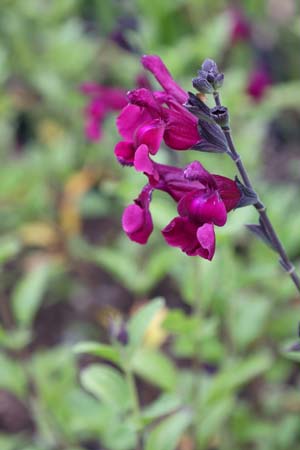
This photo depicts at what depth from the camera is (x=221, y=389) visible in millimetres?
1821

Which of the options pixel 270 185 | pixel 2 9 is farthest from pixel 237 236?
pixel 2 9

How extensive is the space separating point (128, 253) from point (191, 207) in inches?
69.1

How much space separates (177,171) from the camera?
1.19 m

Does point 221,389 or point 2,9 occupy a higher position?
point 2,9

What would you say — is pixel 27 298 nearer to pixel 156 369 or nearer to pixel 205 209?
pixel 156 369

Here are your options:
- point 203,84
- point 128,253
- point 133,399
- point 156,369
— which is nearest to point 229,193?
point 203,84

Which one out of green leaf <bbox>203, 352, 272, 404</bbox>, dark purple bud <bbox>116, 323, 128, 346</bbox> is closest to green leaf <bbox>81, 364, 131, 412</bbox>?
dark purple bud <bbox>116, 323, 128, 346</bbox>

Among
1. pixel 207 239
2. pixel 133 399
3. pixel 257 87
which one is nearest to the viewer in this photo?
pixel 207 239

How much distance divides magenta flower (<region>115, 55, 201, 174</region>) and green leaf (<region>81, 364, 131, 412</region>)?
58 centimetres

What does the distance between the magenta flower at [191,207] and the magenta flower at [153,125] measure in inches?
1.6

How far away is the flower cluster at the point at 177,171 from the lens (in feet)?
3.56

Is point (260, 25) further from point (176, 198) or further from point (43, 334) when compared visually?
point (176, 198)

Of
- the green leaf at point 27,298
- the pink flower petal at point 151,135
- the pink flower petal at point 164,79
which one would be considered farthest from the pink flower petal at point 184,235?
the green leaf at point 27,298

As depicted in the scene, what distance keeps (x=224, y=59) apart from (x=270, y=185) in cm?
114
